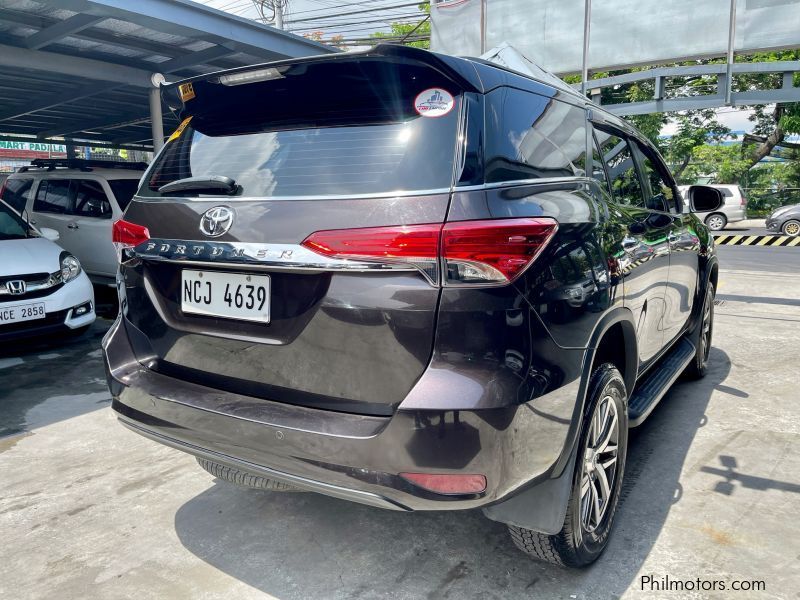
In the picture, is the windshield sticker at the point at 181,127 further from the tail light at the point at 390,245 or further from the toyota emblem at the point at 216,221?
the tail light at the point at 390,245

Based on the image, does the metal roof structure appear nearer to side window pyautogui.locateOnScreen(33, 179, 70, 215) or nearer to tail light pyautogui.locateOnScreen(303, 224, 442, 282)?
side window pyautogui.locateOnScreen(33, 179, 70, 215)

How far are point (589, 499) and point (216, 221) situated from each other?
165cm

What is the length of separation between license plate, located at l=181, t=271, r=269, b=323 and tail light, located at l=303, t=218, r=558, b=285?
0.32 meters

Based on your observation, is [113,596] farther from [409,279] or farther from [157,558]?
[409,279]

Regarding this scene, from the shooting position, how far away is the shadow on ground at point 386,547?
2252mm

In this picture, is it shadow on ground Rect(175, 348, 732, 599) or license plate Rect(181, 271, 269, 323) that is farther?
shadow on ground Rect(175, 348, 732, 599)

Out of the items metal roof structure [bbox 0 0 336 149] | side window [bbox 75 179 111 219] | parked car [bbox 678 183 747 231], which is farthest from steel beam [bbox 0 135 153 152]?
parked car [bbox 678 183 747 231]

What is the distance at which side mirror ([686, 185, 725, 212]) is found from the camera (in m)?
4.37

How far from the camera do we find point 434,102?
1.92 meters

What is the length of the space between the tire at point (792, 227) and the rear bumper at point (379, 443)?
1882 cm

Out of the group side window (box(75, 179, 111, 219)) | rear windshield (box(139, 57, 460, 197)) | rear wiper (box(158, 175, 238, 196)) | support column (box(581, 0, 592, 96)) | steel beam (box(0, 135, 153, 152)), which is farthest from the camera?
steel beam (box(0, 135, 153, 152))

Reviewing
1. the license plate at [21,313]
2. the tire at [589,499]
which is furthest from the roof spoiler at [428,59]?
the license plate at [21,313]

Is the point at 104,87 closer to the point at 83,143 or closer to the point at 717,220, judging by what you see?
the point at 83,143

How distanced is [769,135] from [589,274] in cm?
3217
